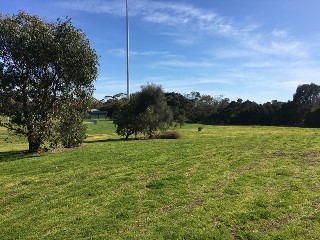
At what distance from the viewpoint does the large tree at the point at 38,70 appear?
857 inches

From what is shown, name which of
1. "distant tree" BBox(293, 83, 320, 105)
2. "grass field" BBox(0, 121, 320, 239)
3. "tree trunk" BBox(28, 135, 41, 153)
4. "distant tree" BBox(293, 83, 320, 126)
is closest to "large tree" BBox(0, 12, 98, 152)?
"tree trunk" BBox(28, 135, 41, 153)

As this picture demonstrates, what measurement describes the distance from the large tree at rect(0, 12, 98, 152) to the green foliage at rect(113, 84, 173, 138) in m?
15.7

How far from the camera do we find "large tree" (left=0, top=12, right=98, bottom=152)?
2177cm

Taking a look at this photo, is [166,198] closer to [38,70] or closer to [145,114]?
[38,70]

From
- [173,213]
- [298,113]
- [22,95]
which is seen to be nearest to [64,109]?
[22,95]

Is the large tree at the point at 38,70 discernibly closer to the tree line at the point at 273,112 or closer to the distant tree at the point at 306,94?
the tree line at the point at 273,112

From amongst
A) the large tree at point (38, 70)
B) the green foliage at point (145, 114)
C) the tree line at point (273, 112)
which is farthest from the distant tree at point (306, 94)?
the large tree at point (38, 70)

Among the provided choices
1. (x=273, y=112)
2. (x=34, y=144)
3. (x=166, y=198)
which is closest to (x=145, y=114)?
(x=34, y=144)

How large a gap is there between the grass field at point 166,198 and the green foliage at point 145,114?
2086cm

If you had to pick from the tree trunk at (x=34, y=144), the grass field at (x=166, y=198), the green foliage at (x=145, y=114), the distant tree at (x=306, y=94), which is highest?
the distant tree at (x=306, y=94)

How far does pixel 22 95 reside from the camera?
76.1 feet

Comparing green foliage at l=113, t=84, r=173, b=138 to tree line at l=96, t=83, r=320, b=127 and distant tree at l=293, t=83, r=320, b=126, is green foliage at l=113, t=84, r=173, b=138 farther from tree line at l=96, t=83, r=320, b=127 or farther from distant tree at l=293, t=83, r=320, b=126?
distant tree at l=293, t=83, r=320, b=126

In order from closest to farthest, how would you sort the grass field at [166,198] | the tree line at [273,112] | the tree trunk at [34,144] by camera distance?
the grass field at [166,198] < the tree trunk at [34,144] < the tree line at [273,112]

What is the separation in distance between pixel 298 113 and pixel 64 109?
70082 millimetres
